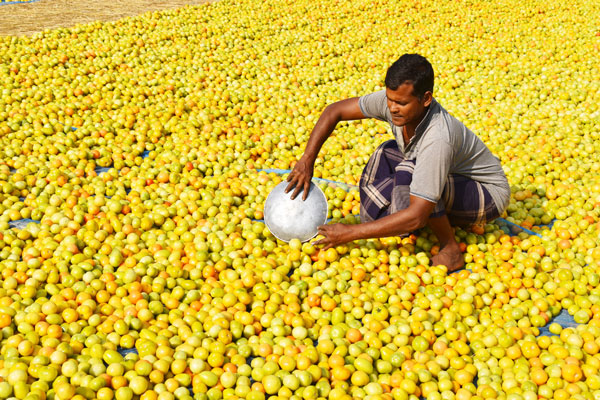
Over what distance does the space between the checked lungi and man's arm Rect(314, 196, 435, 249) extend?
12.8 inches

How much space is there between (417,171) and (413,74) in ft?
2.54

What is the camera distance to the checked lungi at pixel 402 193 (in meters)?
4.22

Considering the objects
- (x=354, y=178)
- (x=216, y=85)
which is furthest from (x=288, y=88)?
(x=354, y=178)

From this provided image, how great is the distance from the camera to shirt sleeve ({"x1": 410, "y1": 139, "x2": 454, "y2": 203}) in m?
Answer: 3.71

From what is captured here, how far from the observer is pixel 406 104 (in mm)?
3719

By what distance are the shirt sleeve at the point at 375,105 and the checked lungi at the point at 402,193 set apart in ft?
1.26

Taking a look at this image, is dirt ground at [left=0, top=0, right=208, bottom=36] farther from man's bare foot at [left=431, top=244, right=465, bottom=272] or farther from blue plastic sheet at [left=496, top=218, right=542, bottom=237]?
blue plastic sheet at [left=496, top=218, right=542, bottom=237]

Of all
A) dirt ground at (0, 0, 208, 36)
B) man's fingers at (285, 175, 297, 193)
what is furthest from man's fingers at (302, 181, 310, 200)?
dirt ground at (0, 0, 208, 36)

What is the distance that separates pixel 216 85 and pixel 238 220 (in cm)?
443

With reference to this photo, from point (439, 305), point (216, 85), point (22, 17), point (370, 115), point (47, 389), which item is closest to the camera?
point (47, 389)

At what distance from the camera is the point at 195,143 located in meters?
6.62

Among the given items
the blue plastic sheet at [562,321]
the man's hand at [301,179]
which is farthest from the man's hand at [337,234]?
the blue plastic sheet at [562,321]

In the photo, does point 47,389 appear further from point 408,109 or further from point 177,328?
point 408,109

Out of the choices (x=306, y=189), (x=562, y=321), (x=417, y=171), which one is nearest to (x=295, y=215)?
(x=306, y=189)
